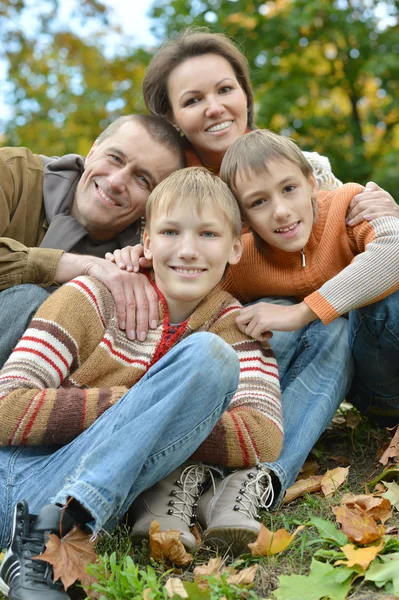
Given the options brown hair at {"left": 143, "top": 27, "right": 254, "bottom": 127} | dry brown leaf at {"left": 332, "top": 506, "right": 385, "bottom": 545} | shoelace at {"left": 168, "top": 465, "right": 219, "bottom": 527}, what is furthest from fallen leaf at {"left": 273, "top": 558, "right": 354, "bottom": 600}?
brown hair at {"left": 143, "top": 27, "right": 254, "bottom": 127}

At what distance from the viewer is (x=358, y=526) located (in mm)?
2494

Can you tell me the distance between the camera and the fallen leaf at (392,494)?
281 cm

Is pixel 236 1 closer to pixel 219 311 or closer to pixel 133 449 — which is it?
→ pixel 219 311

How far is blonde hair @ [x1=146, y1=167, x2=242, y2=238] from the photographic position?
307 centimetres

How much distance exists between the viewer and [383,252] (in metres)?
3.14

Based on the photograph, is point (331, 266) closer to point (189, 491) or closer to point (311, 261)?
point (311, 261)

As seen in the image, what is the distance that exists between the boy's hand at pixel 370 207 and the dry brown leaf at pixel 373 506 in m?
1.24

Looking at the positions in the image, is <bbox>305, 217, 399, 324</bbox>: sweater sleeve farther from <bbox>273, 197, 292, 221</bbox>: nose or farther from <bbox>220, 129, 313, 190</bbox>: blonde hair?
<bbox>220, 129, 313, 190</bbox>: blonde hair

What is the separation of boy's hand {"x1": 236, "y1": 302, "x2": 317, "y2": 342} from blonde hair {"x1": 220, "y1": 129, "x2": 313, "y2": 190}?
0.62 meters

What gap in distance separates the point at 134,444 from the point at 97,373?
0.62 meters

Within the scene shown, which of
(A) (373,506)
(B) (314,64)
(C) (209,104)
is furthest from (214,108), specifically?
(B) (314,64)

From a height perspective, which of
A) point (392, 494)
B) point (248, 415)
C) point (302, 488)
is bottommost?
point (302, 488)

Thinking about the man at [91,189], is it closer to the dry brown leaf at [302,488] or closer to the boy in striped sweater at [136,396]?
the boy in striped sweater at [136,396]

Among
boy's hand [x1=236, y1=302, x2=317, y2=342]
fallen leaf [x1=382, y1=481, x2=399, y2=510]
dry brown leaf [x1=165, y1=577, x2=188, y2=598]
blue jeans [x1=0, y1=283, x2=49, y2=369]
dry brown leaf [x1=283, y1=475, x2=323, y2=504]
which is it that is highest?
blue jeans [x1=0, y1=283, x2=49, y2=369]
